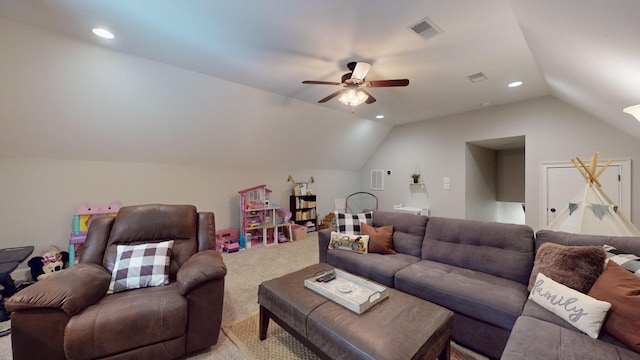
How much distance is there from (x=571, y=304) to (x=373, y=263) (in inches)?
57.9

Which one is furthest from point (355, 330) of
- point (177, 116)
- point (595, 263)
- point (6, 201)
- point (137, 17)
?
point (6, 201)

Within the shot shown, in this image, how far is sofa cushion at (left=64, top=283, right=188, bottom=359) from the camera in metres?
1.49

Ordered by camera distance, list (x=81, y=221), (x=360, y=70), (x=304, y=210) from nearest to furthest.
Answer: (x=360, y=70)
(x=81, y=221)
(x=304, y=210)

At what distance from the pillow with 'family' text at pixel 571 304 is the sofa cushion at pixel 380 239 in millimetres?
1337

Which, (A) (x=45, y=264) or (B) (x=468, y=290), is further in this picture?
(A) (x=45, y=264)

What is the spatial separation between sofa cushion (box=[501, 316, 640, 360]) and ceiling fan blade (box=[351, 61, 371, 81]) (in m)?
2.57

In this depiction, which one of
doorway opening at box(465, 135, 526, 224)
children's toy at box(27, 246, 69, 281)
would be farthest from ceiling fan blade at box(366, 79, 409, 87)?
children's toy at box(27, 246, 69, 281)

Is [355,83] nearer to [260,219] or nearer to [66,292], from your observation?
[66,292]

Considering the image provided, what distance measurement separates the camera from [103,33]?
233 centimetres

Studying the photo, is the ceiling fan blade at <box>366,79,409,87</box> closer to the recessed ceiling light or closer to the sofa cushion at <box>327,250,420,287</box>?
the sofa cushion at <box>327,250,420,287</box>

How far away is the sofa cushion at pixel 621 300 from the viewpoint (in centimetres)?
129

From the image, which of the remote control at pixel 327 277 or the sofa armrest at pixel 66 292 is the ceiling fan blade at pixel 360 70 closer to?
the remote control at pixel 327 277

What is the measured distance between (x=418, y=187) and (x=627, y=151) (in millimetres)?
3139

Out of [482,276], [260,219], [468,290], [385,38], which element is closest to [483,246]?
[482,276]
